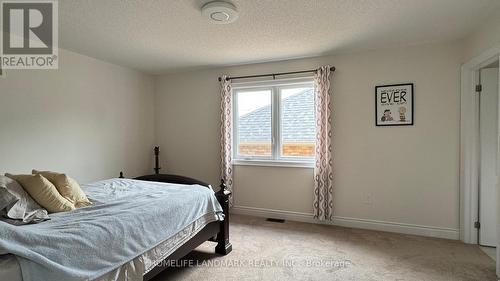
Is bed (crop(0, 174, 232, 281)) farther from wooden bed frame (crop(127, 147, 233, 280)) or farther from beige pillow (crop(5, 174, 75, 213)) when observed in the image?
beige pillow (crop(5, 174, 75, 213))

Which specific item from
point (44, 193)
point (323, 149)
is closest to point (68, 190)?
point (44, 193)

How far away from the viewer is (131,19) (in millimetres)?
2430

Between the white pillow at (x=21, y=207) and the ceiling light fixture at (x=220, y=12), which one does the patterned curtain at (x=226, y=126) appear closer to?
the ceiling light fixture at (x=220, y=12)

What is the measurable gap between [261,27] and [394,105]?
1.94m

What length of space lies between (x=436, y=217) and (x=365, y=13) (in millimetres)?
2541

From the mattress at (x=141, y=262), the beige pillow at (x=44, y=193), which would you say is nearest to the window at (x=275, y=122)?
the mattress at (x=141, y=262)

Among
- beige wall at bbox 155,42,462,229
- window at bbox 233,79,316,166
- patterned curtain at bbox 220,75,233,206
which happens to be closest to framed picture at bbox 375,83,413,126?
beige wall at bbox 155,42,462,229

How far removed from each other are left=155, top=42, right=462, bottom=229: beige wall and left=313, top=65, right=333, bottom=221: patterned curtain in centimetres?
12

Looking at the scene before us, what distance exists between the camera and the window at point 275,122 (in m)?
3.75

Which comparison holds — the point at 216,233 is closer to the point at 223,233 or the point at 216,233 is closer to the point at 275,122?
the point at 223,233

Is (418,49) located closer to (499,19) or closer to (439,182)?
(499,19)

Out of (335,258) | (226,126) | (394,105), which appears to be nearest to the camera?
(335,258)

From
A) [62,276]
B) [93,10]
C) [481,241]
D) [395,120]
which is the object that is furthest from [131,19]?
[481,241]

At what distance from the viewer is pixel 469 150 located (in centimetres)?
289
